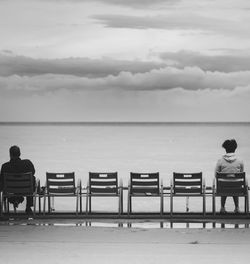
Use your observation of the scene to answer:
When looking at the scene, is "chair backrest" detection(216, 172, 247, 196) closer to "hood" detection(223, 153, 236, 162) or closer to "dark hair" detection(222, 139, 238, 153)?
"hood" detection(223, 153, 236, 162)

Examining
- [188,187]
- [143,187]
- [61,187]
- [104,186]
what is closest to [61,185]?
[61,187]

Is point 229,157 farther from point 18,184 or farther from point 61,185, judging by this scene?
point 18,184

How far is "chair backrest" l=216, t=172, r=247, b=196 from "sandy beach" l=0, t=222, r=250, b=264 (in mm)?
1516

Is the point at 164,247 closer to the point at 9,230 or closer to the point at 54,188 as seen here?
the point at 9,230

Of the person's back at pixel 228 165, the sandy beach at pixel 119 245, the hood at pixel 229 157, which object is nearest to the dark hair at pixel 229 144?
the hood at pixel 229 157

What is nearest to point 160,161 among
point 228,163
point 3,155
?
point 3,155

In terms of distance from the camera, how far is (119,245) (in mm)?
7352

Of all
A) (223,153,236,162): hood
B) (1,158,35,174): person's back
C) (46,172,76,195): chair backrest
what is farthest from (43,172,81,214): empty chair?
(223,153,236,162): hood

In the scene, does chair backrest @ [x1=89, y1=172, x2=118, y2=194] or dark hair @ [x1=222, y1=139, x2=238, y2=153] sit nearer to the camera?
dark hair @ [x1=222, y1=139, x2=238, y2=153]

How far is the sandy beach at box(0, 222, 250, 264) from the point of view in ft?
21.6

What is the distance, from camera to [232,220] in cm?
922

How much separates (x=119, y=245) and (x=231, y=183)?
295cm

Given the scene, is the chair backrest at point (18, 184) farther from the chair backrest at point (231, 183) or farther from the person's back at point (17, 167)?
the chair backrest at point (231, 183)

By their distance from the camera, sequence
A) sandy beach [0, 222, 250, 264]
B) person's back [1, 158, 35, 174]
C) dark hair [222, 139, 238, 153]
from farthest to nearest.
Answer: person's back [1, 158, 35, 174], dark hair [222, 139, 238, 153], sandy beach [0, 222, 250, 264]
